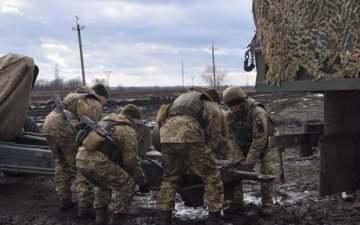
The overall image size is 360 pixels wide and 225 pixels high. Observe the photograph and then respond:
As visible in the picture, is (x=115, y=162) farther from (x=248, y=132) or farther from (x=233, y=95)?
(x=248, y=132)

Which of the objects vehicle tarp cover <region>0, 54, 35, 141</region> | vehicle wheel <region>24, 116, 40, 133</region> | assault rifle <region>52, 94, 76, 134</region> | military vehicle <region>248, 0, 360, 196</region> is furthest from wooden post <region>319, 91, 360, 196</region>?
vehicle wheel <region>24, 116, 40, 133</region>

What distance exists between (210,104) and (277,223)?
1.57 m

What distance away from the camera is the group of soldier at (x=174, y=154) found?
584 cm

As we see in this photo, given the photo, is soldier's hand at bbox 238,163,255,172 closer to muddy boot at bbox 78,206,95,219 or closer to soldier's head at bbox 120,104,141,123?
soldier's head at bbox 120,104,141,123

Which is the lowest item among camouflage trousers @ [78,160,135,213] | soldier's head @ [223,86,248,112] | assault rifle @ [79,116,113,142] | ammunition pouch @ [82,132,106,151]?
camouflage trousers @ [78,160,135,213]

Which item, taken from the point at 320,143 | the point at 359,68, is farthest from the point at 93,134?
the point at 359,68

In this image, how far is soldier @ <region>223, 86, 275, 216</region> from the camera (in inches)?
251

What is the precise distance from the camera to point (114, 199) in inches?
238

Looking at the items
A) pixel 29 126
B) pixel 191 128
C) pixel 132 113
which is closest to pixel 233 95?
pixel 191 128

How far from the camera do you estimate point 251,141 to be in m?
6.73

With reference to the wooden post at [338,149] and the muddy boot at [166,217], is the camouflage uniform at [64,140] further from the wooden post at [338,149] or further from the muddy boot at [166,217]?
the wooden post at [338,149]

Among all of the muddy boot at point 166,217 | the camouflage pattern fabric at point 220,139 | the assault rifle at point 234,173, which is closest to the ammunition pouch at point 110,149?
the muddy boot at point 166,217

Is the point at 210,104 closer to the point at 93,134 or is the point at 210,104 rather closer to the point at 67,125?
the point at 93,134

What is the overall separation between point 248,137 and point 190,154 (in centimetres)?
120
